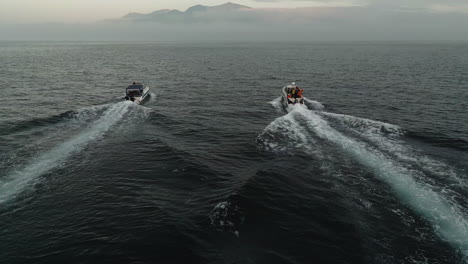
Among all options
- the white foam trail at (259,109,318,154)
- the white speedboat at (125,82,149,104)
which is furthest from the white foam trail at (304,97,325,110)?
the white speedboat at (125,82,149,104)

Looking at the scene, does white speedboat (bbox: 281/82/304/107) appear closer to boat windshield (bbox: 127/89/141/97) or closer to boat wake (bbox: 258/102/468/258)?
boat wake (bbox: 258/102/468/258)

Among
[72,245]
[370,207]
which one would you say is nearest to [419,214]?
[370,207]

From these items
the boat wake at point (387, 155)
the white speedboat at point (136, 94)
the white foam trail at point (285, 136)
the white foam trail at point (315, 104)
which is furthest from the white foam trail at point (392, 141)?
the white speedboat at point (136, 94)

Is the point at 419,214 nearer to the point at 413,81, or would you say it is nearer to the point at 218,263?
the point at 218,263

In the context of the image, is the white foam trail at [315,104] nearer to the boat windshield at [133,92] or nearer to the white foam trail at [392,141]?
the white foam trail at [392,141]

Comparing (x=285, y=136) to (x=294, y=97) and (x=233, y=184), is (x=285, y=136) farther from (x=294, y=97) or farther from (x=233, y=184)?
(x=294, y=97)

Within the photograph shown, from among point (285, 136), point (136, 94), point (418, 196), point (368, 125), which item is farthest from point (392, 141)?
point (136, 94)

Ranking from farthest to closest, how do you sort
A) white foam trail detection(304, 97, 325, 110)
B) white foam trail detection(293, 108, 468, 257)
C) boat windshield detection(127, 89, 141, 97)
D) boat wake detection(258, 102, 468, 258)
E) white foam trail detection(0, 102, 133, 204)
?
boat windshield detection(127, 89, 141, 97) < white foam trail detection(304, 97, 325, 110) < white foam trail detection(0, 102, 133, 204) < boat wake detection(258, 102, 468, 258) < white foam trail detection(293, 108, 468, 257)
